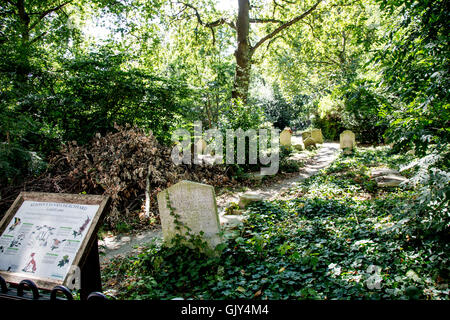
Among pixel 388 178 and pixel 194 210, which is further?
pixel 388 178

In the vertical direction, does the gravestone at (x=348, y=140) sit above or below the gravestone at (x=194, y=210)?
above

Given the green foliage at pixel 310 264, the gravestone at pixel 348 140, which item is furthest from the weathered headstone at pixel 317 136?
the green foliage at pixel 310 264

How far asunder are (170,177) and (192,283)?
4.02m

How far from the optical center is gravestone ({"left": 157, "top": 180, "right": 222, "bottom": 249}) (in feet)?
12.9

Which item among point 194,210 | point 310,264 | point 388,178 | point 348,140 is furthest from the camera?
point 348,140

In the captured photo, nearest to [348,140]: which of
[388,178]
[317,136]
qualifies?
[317,136]

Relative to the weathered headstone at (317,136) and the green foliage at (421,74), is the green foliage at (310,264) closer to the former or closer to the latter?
the green foliage at (421,74)

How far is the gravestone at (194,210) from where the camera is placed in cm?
393

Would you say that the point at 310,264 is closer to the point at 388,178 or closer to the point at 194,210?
the point at 194,210

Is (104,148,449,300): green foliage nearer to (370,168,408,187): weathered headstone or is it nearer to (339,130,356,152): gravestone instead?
(370,168,408,187): weathered headstone

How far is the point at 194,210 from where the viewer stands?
13.1 ft

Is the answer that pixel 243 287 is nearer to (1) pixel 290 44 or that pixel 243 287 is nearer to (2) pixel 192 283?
(2) pixel 192 283
